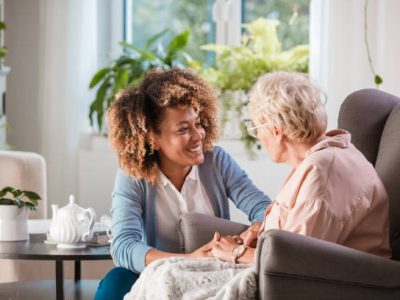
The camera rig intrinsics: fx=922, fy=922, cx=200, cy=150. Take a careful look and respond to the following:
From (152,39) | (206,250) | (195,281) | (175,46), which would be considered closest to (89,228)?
(206,250)

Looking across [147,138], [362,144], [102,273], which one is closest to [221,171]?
[147,138]

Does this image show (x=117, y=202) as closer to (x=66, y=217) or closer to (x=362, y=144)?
(x=66, y=217)

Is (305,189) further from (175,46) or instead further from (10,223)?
(175,46)

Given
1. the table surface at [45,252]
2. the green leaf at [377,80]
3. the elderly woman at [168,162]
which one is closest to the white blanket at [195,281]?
the elderly woman at [168,162]

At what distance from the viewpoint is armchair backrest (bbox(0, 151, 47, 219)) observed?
13.5 feet

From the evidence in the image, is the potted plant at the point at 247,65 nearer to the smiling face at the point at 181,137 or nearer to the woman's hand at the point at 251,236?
the smiling face at the point at 181,137

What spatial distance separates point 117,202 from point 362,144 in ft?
2.56

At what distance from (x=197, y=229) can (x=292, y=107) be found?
1.78 ft

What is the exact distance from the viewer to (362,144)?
287 cm

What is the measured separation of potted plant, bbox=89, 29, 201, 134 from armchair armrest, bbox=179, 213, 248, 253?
2.33 metres

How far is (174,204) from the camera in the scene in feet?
9.37

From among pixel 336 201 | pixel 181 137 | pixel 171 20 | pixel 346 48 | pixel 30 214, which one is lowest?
pixel 30 214

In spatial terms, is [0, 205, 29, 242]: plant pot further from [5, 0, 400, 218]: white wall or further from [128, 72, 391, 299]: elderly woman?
[5, 0, 400, 218]: white wall

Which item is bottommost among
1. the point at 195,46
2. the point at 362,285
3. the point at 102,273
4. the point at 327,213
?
the point at 102,273
